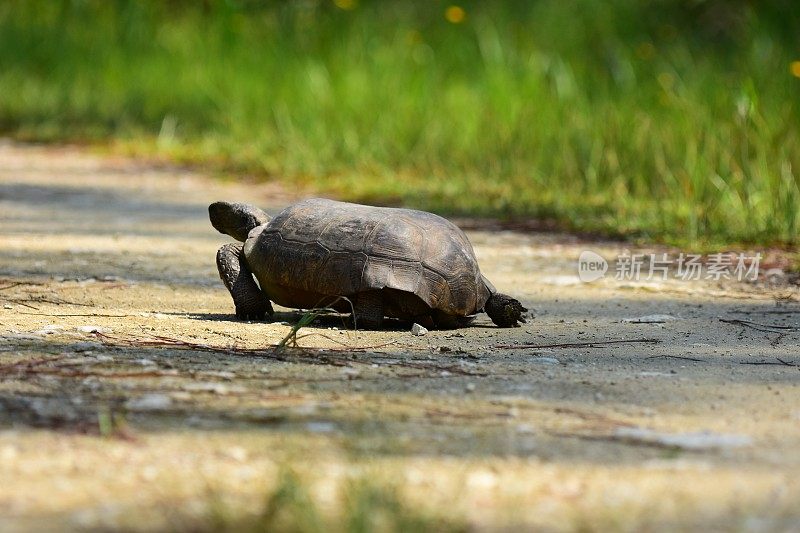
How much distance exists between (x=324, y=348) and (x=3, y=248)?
238 cm

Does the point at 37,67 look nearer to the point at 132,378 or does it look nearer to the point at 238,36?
the point at 238,36

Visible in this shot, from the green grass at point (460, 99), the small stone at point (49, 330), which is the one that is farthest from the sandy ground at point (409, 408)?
the green grass at point (460, 99)

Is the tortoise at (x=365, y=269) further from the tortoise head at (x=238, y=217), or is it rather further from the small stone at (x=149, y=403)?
the small stone at (x=149, y=403)

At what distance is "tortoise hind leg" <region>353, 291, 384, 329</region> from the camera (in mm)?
3871

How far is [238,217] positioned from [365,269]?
0.73 meters

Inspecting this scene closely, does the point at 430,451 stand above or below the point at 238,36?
below

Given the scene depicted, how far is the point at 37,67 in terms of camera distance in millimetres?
10461

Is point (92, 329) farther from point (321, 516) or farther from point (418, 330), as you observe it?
point (321, 516)

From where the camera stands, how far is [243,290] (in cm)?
405

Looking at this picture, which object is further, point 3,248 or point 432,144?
point 432,144

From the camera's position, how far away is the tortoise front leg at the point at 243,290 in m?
4.05

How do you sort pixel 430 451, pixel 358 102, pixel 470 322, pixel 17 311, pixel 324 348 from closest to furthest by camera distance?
1. pixel 430 451
2. pixel 324 348
3. pixel 17 311
4. pixel 470 322
5. pixel 358 102

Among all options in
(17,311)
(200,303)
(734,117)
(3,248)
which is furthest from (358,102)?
(17,311)

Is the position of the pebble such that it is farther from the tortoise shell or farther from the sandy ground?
the tortoise shell
